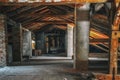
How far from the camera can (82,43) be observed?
35.7ft

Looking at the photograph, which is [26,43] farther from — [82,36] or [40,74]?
[40,74]

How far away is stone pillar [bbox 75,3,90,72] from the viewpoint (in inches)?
428

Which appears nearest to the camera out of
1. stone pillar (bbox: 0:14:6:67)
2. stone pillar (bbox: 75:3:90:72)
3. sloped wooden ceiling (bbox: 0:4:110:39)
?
stone pillar (bbox: 75:3:90:72)

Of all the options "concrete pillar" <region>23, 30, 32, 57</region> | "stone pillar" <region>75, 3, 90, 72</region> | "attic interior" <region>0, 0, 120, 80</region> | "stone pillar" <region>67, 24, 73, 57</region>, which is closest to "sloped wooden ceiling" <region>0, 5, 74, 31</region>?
"attic interior" <region>0, 0, 120, 80</region>

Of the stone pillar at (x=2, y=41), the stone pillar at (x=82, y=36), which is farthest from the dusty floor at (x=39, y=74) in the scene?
the stone pillar at (x=2, y=41)

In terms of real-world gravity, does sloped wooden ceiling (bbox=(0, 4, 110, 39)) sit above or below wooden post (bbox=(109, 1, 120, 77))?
above

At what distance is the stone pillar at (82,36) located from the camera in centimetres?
1086

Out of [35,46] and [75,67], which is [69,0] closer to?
[75,67]

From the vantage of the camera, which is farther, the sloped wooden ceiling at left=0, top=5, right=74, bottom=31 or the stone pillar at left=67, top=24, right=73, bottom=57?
the stone pillar at left=67, top=24, right=73, bottom=57

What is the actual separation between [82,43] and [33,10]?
168 inches

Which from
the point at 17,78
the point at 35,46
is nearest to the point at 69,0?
the point at 17,78

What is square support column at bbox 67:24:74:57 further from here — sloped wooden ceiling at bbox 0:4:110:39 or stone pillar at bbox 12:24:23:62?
stone pillar at bbox 12:24:23:62

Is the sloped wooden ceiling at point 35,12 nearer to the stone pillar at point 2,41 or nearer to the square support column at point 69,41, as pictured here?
the stone pillar at point 2,41

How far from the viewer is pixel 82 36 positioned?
35.7 ft
